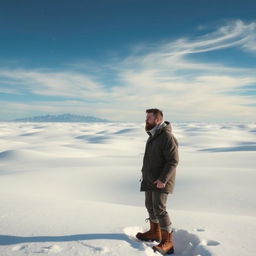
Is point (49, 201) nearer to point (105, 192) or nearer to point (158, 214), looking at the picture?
point (158, 214)

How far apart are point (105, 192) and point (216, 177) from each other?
4.04 meters

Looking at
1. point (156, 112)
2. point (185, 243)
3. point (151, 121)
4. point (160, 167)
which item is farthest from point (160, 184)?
point (185, 243)

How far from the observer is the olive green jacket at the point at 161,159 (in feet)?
12.5

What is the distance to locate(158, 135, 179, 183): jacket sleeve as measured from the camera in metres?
3.79

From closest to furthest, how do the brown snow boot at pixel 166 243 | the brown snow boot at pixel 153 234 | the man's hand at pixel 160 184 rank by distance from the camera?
the man's hand at pixel 160 184, the brown snow boot at pixel 166 243, the brown snow boot at pixel 153 234

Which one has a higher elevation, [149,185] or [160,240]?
[149,185]

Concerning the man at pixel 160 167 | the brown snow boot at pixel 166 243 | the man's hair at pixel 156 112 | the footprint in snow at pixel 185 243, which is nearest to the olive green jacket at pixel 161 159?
the man at pixel 160 167

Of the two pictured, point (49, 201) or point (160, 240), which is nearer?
point (160, 240)

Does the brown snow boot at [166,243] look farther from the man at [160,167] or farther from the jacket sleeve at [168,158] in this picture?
the jacket sleeve at [168,158]

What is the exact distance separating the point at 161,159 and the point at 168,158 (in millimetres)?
157

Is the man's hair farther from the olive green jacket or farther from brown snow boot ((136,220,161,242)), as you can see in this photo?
brown snow boot ((136,220,161,242))

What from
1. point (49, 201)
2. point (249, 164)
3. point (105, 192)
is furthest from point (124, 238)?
point (249, 164)

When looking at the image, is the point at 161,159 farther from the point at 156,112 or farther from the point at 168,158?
the point at 156,112

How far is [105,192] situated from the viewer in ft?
33.4
